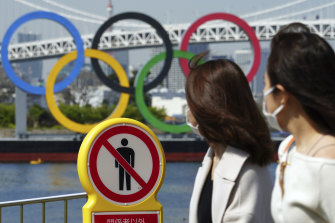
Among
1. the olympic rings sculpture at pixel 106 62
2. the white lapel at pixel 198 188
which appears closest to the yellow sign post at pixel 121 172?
the white lapel at pixel 198 188

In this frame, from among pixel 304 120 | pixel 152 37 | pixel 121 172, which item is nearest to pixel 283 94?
pixel 304 120

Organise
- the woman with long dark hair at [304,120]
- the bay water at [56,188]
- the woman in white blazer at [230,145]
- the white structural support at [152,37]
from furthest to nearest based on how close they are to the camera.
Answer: the white structural support at [152,37] < the bay water at [56,188] < the woman in white blazer at [230,145] < the woman with long dark hair at [304,120]

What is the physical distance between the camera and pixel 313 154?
1.70 meters

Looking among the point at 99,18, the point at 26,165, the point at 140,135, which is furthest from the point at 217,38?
the point at 140,135

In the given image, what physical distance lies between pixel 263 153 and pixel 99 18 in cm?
6217

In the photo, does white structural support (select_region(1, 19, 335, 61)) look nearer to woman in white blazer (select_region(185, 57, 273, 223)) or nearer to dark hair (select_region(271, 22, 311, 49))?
woman in white blazer (select_region(185, 57, 273, 223))

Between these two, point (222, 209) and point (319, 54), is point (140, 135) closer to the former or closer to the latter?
point (222, 209)

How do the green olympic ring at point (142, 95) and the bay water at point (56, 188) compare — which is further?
the green olympic ring at point (142, 95)

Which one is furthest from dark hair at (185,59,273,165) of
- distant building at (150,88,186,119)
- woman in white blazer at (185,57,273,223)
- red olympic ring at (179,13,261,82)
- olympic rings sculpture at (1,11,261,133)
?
distant building at (150,88,186,119)

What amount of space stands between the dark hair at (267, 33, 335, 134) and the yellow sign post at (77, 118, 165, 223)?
4.47 ft

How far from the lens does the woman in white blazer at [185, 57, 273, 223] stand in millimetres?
2084

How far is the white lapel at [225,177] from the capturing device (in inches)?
82.0

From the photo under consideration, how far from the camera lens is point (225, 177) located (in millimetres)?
2100

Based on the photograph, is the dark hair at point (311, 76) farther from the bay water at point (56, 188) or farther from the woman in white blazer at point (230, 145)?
the bay water at point (56, 188)
